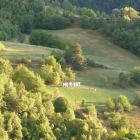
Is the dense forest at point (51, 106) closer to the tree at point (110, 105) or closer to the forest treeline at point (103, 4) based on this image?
the tree at point (110, 105)

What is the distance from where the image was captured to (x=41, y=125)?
3097 cm

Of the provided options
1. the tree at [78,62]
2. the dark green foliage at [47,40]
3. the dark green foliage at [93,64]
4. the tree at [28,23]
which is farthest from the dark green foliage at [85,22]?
the tree at [78,62]

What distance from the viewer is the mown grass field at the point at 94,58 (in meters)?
48.6

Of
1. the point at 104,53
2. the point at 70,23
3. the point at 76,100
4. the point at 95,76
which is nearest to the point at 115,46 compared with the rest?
the point at 104,53

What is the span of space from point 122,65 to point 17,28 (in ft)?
132

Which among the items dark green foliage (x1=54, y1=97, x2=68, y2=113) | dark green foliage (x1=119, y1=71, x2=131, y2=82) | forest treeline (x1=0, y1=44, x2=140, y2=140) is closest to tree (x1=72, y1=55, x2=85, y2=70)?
dark green foliage (x1=119, y1=71, x2=131, y2=82)

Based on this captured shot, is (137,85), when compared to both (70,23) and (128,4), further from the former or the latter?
(128,4)

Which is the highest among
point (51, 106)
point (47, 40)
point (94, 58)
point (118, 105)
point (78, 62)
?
point (47, 40)

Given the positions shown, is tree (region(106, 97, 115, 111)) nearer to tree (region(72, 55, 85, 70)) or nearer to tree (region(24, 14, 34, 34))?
tree (region(72, 55, 85, 70))

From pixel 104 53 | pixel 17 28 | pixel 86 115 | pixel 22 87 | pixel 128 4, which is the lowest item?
pixel 86 115

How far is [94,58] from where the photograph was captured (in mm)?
79688

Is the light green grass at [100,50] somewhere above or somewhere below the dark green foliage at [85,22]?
below

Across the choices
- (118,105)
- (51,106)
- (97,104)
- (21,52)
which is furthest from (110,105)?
(21,52)

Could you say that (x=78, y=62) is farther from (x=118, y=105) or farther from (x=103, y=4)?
(x=103, y=4)
